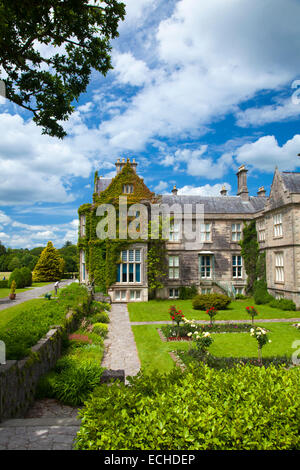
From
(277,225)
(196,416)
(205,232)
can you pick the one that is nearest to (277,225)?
(277,225)

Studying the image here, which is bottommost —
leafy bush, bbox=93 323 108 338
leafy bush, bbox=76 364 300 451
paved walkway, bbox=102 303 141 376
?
paved walkway, bbox=102 303 141 376

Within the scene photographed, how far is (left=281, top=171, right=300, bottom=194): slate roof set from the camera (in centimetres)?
2460

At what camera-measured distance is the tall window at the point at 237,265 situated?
1231 inches

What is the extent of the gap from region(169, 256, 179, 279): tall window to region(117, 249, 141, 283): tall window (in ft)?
14.3

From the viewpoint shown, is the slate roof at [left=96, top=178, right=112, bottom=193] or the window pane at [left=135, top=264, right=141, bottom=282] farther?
the slate roof at [left=96, top=178, right=112, bottom=193]

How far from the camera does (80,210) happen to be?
2938 centimetres

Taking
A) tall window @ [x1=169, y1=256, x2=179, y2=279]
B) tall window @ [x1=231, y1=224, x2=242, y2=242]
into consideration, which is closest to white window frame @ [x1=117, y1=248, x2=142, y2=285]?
tall window @ [x1=169, y1=256, x2=179, y2=279]

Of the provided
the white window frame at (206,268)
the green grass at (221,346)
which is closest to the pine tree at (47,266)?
the white window frame at (206,268)

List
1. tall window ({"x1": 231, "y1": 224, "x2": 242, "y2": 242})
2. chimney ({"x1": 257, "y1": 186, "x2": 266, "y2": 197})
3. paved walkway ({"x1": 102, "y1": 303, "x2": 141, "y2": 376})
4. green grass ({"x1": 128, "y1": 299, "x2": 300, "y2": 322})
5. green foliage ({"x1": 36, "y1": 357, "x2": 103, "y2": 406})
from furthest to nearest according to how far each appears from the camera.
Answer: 1. chimney ({"x1": 257, "y1": 186, "x2": 266, "y2": 197})
2. tall window ({"x1": 231, "y1": 224, "x2": 242, "y2": 242})
3. green grass ({"x1": 128, "y1": 299, "x2": 300, "y2": 322})
4. paved walkway ({"x1": 102, "y1": 303, "x2": 141, "y2": 376})
5. green foliage ({"x1": 36, "y1": 357, "x2": 103, "y2": 406})

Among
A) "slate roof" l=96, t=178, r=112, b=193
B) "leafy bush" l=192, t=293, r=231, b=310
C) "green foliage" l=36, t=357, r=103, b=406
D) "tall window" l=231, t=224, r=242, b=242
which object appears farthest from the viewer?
"tall window" l=231, t=224, r=242, b=242

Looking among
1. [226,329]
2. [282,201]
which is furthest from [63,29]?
[282,201]

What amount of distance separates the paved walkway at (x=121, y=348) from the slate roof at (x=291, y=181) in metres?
17.7

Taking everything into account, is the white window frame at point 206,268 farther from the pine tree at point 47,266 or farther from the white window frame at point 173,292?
the pine tree at point 47,266

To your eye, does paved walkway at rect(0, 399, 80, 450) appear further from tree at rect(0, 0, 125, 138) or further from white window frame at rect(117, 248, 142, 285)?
white window frame at rect(117, 248, 142, 285)
